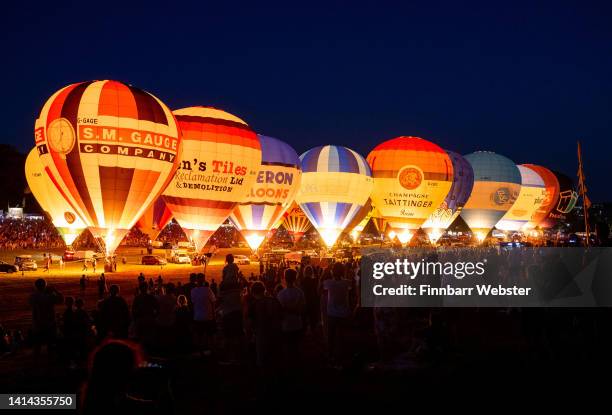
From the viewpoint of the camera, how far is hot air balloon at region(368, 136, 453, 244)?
32812 mm

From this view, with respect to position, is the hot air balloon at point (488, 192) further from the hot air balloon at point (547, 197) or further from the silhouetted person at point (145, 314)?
the silhouetted person at point (145, 314)

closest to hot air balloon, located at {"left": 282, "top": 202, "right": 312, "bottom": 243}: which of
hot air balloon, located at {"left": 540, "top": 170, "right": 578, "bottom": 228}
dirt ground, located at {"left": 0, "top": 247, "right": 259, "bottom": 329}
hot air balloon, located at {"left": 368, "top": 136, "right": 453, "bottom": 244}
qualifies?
hot air balloon, located at {"left": 368, "top": 136, "right": 453, "bottom": 244}

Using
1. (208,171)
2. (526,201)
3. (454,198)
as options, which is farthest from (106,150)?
(526,201)

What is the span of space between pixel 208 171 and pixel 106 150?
4412 mm

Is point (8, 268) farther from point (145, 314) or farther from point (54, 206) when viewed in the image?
point (145, 314)

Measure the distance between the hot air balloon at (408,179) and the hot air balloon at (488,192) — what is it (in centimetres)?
977

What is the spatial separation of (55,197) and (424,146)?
799 inches

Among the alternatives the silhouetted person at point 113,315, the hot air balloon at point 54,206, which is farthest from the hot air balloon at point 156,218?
the silhouetted person at point 113,315

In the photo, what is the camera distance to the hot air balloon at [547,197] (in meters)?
54.9

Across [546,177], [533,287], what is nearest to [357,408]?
[533,287]

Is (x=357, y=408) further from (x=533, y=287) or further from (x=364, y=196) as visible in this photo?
(x=364, y=196)

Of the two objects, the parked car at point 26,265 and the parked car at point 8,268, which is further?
the parked car at point 26,265

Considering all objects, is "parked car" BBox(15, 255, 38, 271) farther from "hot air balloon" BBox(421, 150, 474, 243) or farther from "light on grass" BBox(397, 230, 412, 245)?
"hot air balloon" BBox(421, 150, 474, 243)

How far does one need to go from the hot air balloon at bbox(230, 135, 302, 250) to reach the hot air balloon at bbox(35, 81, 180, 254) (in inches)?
285
